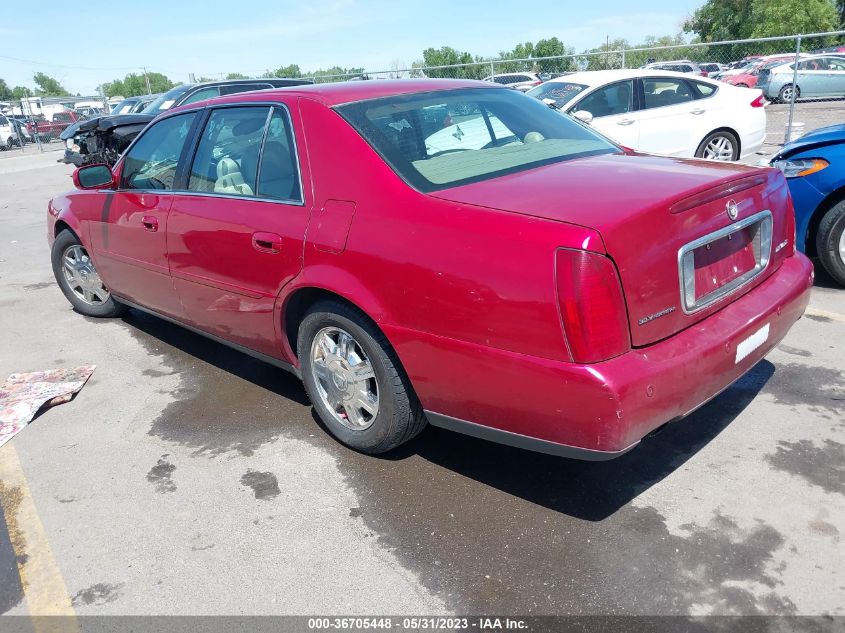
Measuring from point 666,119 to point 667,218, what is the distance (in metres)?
7.29

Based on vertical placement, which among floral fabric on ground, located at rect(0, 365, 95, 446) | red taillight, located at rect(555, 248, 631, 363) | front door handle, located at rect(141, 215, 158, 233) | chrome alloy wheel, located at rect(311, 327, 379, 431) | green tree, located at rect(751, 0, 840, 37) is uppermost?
green tree, located at rect(751, 0, 840, 37)

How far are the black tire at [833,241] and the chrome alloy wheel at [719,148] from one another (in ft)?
15.3

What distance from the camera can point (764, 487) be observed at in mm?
3066

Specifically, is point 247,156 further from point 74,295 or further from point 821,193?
point 821,193

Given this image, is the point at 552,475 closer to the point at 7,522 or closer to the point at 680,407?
the point at 680,407

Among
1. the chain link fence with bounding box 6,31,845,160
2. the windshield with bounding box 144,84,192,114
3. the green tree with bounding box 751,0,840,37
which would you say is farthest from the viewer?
the green tree with bounding box 751,0,840,37

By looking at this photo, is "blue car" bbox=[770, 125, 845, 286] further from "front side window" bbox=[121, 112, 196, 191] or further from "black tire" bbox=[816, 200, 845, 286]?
"front side window" bbox=[121, 112, 196, 191]

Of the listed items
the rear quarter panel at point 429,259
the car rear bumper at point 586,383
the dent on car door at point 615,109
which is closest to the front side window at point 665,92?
the dent on car door at point 615,109

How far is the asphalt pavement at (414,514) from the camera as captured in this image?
8.49ft

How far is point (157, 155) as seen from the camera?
462cm

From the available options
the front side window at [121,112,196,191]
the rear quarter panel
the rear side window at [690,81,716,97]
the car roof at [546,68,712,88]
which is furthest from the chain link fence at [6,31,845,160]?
the rear quarter panel

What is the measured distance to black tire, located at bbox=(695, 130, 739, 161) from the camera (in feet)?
31.2

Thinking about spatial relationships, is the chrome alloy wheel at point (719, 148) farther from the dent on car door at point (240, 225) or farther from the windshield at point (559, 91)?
the dent on car door at point (240, 225)

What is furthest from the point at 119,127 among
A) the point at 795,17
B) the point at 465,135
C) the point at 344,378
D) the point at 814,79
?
Result: the point at 795,17
